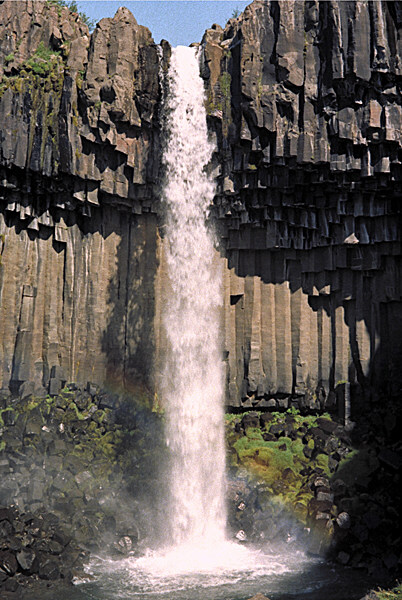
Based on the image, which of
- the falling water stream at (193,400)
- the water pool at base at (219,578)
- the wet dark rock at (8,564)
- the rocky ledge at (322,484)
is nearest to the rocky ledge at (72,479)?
the wet dark rock at (8,564)

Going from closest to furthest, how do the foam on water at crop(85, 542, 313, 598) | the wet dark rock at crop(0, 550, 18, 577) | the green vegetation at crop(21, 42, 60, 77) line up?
the foam on water at crop(85, 542, 313, 598) < the wet dark rock at crop(0, 550, 18, 577) < the green vegetation at crop(21, 42, 60, 77)

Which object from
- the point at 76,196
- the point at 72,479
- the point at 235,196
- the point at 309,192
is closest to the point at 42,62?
the point at 76,196

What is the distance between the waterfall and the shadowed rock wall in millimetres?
514

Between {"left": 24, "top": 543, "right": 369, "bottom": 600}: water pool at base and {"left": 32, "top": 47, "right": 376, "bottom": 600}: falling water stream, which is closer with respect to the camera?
{"left": 24, "top": 543, "right": 369, "bottom": 600}: water pool at base

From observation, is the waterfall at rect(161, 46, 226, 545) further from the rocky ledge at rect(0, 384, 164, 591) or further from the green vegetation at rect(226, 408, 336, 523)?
the rocky ledge at rect(0, 384, 164, 591)

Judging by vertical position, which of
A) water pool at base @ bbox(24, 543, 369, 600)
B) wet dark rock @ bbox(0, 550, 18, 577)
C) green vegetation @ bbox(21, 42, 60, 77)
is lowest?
water pool at base @ bbox(24, 543, 369, 600)

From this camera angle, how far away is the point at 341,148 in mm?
17312

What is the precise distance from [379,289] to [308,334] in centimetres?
254

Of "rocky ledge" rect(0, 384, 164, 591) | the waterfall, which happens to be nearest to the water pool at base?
"rocky ledge" rect(0, 384, 164, 591)

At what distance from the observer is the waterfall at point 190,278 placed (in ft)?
61.9

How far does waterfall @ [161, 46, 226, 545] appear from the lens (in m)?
18.9

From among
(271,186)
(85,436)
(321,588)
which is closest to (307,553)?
(321,588)

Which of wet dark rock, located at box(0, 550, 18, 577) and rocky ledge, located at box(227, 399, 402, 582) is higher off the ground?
rocky ledge, located at box(227, 399, 402, 582)

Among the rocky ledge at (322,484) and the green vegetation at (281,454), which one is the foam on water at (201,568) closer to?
the rocky ledge at (322,484)
